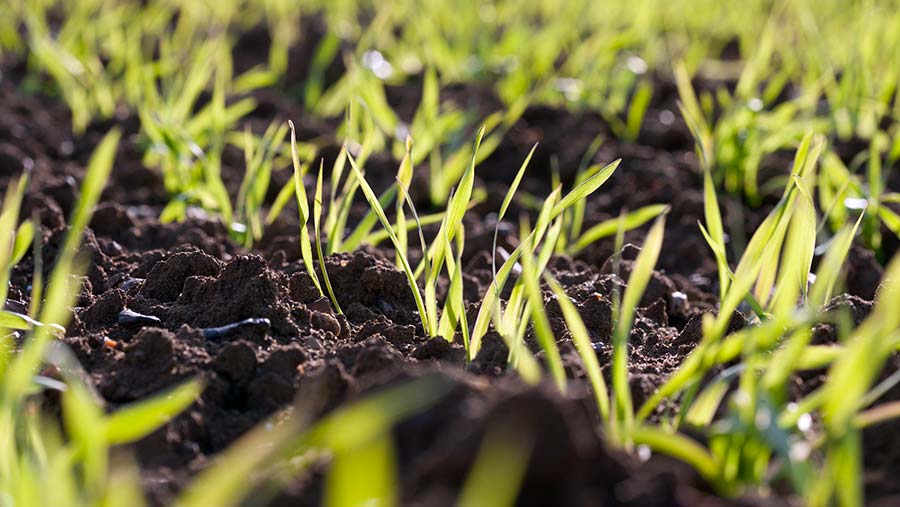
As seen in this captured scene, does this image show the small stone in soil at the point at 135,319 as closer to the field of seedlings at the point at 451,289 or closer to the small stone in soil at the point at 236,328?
the field of seedlings at the point at 451,289

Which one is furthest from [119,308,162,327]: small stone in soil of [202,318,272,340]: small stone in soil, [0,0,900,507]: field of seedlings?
[202,318,272,340]: small stone in soil

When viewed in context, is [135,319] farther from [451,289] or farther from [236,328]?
[451,289]

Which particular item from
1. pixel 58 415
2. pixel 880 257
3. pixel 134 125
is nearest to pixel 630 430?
pixel 58 415

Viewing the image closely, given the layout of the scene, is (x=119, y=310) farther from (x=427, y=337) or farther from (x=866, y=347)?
(x=866, y=347)

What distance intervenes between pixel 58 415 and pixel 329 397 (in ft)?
1.09

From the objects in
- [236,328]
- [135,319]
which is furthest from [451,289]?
[135,319]

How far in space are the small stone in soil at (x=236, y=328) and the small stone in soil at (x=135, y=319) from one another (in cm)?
11

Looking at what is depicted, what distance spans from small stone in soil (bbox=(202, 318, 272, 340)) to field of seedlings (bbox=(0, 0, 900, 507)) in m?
0.01

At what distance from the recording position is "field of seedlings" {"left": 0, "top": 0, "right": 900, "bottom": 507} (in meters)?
0.94

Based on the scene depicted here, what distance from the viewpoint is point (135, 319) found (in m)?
1.50

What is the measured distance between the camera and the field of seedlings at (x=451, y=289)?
0.94 meters

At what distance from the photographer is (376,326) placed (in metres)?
1.56

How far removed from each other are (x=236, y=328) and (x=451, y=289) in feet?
1.00

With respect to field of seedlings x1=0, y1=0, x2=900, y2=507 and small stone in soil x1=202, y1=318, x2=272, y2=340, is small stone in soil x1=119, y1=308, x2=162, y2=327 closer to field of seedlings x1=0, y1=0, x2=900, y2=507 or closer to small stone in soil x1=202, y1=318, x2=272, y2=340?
field of seedlings x1=0, y1=0, x2=900, y2=507
